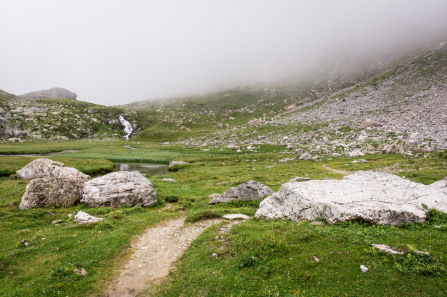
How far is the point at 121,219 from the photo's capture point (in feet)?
77.6

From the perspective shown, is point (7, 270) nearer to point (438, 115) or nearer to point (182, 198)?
point (182, 198)

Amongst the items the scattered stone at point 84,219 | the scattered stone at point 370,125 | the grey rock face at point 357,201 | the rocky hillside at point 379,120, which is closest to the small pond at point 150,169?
the rocky hillside at point 379,120

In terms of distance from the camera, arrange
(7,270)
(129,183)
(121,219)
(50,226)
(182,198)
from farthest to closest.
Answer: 1. (182,198)
2. (129,183)
3. (121,219)
4. (50,226)
5. (7,270)

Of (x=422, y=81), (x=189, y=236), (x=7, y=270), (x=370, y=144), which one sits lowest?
(x=370, y=144)

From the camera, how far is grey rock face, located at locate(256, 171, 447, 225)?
16.2 meters

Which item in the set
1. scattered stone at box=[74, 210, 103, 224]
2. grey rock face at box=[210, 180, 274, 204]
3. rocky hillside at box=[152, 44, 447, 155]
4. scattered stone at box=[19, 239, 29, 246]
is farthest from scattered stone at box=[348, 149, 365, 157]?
scattered stone at box=[19, 239, 29, 246]

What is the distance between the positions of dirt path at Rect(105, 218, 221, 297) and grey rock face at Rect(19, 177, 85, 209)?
14172 mm

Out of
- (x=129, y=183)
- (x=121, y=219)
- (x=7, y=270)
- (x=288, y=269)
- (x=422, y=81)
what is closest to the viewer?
(x=288, y=269)

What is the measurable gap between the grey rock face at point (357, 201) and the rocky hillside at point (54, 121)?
15618 cm

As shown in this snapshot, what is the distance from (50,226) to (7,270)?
8.10m

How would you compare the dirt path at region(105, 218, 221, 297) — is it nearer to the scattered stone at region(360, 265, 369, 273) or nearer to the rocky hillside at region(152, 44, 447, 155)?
the scattered stone at region(360, 265, 369, 273)

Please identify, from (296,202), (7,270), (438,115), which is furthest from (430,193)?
(438,115)

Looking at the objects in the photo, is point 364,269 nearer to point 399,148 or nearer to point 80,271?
point 80,271

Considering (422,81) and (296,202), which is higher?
(422,81)
